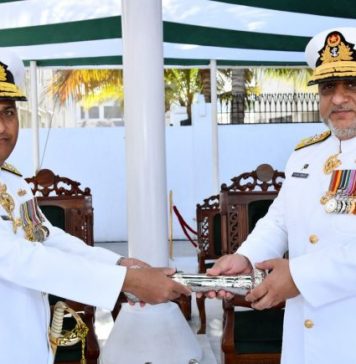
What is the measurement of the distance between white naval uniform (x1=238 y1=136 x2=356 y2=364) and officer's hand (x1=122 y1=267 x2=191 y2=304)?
252 mm

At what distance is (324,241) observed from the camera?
143cm

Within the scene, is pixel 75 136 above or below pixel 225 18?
below

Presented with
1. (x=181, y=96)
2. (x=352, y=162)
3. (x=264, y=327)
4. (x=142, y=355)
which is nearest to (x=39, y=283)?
(x=352, y=162)

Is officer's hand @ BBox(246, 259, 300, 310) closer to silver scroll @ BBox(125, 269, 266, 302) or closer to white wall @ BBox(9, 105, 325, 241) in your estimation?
silver scroll @ BBox(125, 269, 266, 302)

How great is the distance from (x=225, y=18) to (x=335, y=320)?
407 cm

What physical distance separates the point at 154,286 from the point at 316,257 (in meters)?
0.44

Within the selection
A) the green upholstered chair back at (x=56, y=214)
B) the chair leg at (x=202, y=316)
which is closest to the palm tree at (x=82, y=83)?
the chair leg at (x=202, y=316)

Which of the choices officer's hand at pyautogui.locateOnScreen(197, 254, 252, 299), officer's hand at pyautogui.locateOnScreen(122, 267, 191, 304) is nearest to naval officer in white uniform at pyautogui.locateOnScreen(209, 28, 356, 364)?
officer's hand at pyautogui.locateOnScreen(197, 254, 252, 299)

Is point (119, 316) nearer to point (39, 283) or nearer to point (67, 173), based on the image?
point (39, 283)

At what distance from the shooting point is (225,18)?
5.05 meters

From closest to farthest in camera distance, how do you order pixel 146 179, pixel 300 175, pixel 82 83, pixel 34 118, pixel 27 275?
pixel 27 275 < pixel 300 175 < pixel 146 179 < pixel 34 118 < pixel 82 83

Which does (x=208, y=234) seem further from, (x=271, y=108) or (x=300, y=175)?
(x=271, y=108)

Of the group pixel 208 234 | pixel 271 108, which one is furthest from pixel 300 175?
pixel 271 108

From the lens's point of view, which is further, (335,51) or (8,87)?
(335,51)
